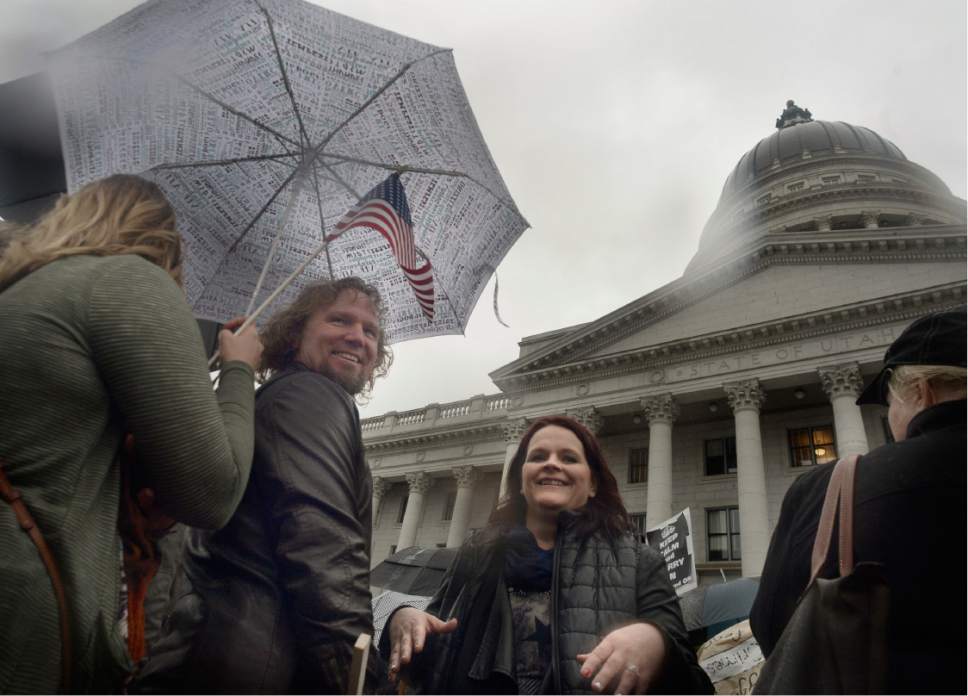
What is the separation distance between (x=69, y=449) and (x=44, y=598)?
31 cm

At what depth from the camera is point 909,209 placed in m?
37.7

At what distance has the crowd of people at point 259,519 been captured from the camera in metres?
1.26

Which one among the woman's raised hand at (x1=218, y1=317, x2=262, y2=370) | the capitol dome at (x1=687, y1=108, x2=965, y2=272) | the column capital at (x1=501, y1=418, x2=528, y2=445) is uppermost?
the capitol dome at (x1=687, y1=108, x2=965, y2=272)

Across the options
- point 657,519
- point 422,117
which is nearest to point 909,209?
point 657,519

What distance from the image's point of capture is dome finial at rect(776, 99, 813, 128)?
5347 centimetres

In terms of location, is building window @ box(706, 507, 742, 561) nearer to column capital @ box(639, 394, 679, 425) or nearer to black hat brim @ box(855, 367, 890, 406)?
column capital @ box(639, 394, 679, 425)

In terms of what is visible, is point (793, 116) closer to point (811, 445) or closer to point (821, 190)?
point (821, 190)

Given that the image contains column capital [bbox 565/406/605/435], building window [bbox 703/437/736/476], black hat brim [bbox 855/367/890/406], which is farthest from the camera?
column capital [bbox 565/406/605/435]

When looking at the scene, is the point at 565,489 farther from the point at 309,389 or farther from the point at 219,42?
the point at 219,42

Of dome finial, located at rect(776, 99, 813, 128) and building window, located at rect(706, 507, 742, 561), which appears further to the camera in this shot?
dome finial, located at rect(776, 99, 813, 128)

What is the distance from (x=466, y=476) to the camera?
30.7 m

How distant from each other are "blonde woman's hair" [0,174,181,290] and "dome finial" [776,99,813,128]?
61.6m

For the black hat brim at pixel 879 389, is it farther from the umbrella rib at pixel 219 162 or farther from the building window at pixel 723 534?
the building window at pixel 723 534

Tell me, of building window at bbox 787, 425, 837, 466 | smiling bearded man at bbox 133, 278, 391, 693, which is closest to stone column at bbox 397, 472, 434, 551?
building window at bbox 787, 425, 837, 466
